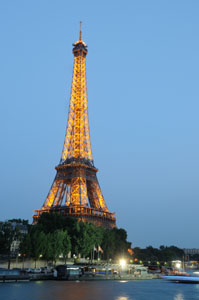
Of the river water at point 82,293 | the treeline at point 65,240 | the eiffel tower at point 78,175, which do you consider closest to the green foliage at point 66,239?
the treeline at point 65,240

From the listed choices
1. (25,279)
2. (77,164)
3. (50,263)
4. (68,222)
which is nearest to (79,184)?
(77,164)

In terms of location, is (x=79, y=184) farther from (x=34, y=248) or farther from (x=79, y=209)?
(x=34, y=248)

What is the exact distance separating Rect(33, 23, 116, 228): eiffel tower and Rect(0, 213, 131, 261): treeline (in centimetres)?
863

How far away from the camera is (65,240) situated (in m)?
86.1

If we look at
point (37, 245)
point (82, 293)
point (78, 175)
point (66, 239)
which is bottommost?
point (82, 293)

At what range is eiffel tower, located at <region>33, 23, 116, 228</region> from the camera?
113m

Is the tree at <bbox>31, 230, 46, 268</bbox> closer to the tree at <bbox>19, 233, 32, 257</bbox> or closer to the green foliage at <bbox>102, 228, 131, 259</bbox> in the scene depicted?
the tree at <bbox>19, 233, 32, 257</bbox>

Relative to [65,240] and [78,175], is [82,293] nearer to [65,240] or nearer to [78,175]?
[65,240]

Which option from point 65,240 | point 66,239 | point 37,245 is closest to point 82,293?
point 37,245

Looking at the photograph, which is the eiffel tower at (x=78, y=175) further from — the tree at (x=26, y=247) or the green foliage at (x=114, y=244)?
the tree at (x=26, y=247)

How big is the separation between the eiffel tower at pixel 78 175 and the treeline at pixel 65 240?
8.63 meters

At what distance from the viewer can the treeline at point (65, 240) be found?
7700 cm

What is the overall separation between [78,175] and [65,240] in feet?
107

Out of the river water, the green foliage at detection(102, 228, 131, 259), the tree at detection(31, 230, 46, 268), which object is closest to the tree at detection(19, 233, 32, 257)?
the tree at detection(31, 230, 46, 268)
